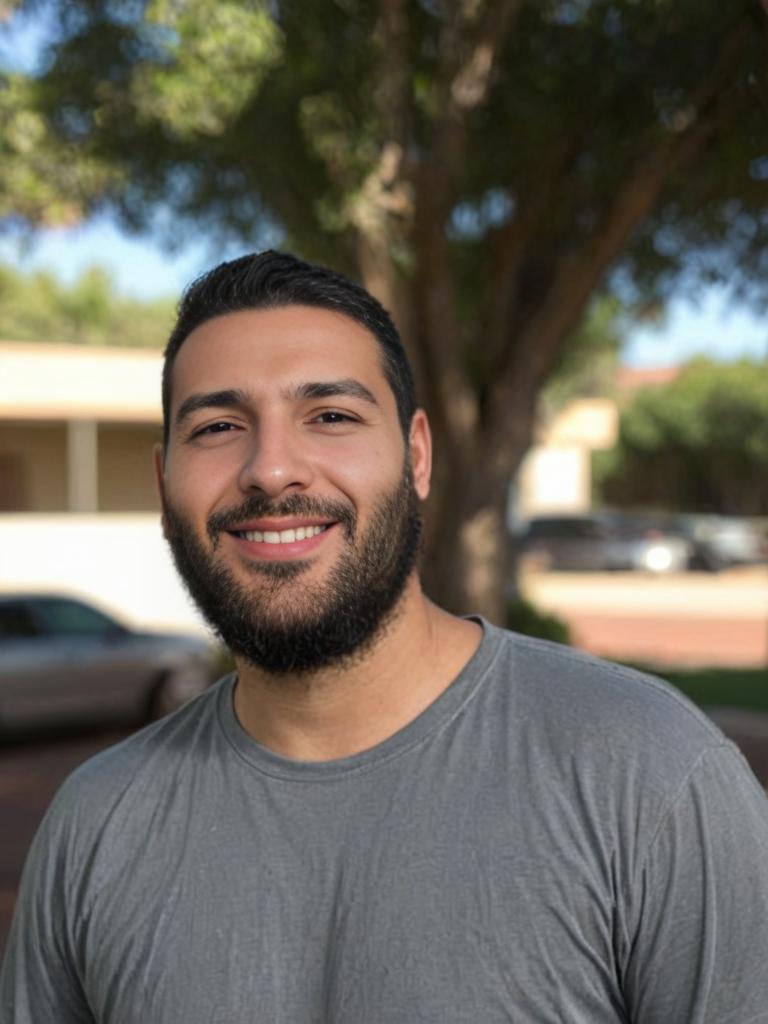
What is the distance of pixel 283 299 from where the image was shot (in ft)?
6.33

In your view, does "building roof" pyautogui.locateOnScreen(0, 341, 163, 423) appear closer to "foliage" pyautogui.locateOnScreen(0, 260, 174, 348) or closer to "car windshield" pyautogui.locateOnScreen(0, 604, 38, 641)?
"car windshield" pyautogui.locateOnScreen(0, 604, 38, 641)

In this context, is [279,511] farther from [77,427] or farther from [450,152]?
[77,427]

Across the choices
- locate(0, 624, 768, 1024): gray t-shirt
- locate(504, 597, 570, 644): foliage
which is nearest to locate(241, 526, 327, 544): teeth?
locate(0, 624, 768, 1024): gray t-shirt

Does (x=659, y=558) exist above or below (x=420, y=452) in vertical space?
below


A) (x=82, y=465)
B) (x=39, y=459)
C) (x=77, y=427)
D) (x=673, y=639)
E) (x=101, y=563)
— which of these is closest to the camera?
(x=673, y=639)

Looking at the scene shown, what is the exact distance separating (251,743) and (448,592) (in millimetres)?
8124

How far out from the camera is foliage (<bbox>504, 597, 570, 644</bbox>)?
13461mm

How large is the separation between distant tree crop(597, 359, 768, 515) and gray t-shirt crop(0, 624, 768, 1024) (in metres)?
45.8

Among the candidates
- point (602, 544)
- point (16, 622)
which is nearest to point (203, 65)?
point (16, 622)

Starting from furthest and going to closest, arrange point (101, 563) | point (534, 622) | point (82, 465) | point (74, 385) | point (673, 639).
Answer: point (82, 465)
point (101, 563)
point (74, 385)
point (673, 639)
point (534, 622)

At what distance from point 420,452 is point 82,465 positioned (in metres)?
20.2

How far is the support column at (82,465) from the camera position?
70.8ft

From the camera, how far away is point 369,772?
176 cm

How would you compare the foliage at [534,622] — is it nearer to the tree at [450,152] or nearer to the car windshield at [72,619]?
the tree at [450,152]
